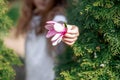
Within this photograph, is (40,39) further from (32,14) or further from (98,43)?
(98,43)

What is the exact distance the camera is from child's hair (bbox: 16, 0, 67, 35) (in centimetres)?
393

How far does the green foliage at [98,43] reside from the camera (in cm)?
279

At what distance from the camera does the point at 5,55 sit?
3.32m

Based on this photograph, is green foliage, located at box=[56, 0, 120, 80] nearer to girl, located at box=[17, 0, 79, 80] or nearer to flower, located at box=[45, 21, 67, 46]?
flower, located at box=[45, 21, 67, 46]

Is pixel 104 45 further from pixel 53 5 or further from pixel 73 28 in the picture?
pixel 53 5

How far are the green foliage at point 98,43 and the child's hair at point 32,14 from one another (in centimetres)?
92

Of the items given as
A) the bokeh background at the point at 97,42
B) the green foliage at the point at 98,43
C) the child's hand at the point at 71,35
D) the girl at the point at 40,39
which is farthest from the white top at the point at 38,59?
the child's hand at the point at 71,35

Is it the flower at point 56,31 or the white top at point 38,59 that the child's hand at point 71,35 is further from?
the white top at point 38,59

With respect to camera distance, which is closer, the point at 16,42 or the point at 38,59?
the point at 38,59

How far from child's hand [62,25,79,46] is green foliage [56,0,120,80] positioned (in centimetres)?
6

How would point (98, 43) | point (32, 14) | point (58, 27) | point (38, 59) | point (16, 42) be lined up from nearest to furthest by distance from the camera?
1. point (58, 27)
2. point (98, 43)
3. point (38, 59)
4. point (32, 14)
5. point (16, 42)

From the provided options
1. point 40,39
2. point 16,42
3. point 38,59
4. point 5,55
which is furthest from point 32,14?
point 16,42

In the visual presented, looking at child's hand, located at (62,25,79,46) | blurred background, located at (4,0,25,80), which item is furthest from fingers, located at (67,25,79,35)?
blurred background, located at (4,0,25,80)

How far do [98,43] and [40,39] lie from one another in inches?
47.2
